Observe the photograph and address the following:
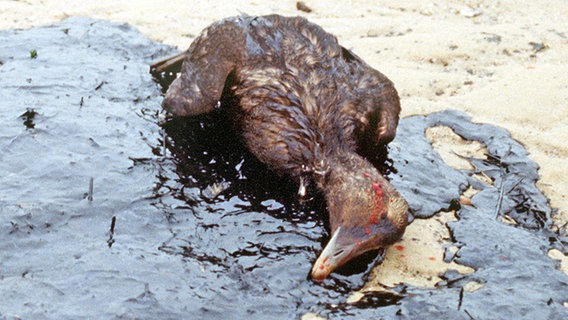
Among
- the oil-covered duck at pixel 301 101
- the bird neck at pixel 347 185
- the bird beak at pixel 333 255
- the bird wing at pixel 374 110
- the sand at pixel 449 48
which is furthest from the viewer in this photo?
the sand at pixel 449 48

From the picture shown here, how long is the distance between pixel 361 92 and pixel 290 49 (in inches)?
24.6

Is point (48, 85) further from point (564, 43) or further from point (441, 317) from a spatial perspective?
point (564, 43)

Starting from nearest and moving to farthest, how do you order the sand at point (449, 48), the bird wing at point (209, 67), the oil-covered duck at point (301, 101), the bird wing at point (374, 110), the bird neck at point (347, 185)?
the bird neck at point (347, 185), the oil-covered duck at point (301, 101), the bird wing at point (374, 110), the bird wing at point (209, 67), the sand at point (449, 48)

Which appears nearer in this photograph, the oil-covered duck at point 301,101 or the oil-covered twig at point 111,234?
the oil-covered twig at point 111,234

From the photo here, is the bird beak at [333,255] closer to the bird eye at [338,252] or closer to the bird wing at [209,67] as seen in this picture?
the bird eye at [338,252]

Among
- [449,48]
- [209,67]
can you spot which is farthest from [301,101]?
[449,48]

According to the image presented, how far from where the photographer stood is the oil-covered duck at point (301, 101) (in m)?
4.28

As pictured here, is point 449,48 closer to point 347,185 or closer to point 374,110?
point 374,110

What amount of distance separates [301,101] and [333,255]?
1.36 meters

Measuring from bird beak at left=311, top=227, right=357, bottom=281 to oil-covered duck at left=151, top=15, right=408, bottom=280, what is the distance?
0.60 ft

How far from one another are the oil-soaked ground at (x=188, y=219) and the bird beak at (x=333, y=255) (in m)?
0.08

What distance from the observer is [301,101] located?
4.62 metres

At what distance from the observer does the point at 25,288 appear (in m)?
3.25

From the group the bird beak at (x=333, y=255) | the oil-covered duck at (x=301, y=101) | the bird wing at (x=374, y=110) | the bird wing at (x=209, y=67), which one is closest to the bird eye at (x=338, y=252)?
the bird beak at (x=333, y=255)
